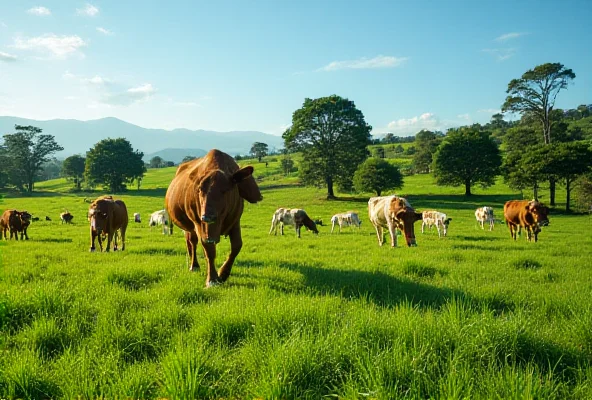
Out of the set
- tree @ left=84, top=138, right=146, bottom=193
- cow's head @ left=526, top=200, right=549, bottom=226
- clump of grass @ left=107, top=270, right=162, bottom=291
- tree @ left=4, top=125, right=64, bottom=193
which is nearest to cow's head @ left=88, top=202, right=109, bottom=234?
clump of grass @ left=107, top=270, right=162, bottom=291

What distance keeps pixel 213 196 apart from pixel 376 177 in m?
47.7

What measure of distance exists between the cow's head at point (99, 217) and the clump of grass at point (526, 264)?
13.3m

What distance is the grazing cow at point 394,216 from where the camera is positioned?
43.3 feet

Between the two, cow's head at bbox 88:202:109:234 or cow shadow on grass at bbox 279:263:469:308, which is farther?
cow's head at bbox 88:202:109:234

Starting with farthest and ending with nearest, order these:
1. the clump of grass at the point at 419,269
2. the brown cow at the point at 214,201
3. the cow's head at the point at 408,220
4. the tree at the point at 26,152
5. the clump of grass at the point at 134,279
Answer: the tree at the point at 26,152 < the cow's head at the point at 408,220 < the clump of grass at the point at 419,269 < the clump of grass at the point at 134,279 < the brown cow at the point at 214,201

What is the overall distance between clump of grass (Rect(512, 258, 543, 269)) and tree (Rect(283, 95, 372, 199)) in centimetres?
4324

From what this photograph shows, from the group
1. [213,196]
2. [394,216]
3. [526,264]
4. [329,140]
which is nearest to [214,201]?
[213,196]

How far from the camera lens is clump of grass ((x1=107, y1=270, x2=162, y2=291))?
6.34 m

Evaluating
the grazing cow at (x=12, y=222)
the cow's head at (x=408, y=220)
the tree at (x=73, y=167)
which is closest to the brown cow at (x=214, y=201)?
the cow's head at (x=408, y=220)

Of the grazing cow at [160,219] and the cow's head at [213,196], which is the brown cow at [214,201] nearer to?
the cow's head at [213,196]

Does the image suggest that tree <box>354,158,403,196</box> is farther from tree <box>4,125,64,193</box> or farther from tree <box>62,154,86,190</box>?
tree <box>62,154,86,190</box>

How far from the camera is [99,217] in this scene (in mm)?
12375

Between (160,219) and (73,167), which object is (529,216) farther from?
(73,167)

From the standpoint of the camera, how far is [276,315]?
4195mm
